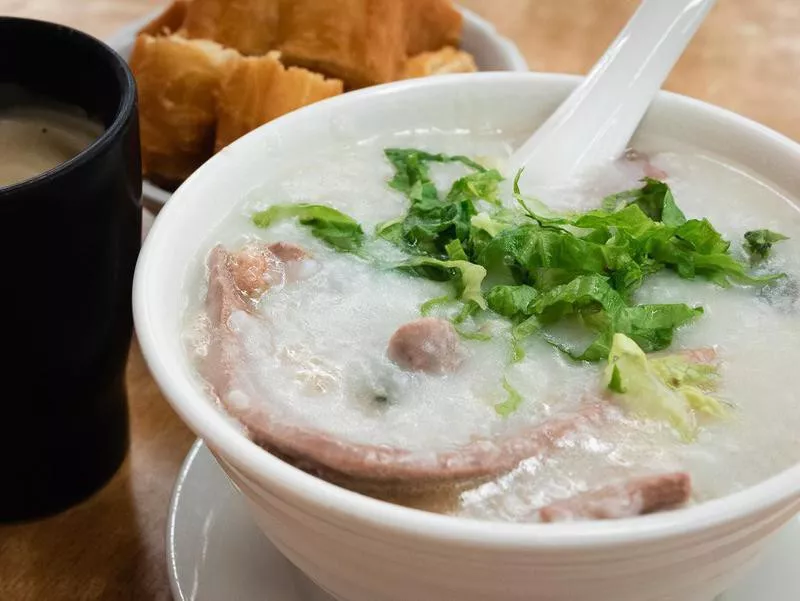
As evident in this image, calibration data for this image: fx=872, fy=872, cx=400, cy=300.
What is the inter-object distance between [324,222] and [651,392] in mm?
398

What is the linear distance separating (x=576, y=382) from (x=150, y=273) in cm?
38

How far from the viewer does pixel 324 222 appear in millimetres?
935

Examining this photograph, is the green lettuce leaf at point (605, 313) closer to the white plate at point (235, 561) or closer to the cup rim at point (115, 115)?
the white plate at point (235, 561)

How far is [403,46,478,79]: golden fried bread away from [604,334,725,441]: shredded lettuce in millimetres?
864

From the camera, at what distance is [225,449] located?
59 centimetres

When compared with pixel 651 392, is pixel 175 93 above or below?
below

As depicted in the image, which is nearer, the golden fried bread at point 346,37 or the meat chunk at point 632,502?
the meat chunk at point 632,502

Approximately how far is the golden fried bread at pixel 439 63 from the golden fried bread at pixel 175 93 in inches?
11.8

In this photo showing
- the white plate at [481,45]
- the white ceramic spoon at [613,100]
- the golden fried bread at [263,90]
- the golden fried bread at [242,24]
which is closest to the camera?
the white ceramic spoon at [613,100]

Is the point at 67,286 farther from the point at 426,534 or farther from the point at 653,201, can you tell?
the point at 653,201

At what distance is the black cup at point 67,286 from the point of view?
0.83 m

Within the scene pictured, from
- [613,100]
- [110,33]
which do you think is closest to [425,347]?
[613,100]

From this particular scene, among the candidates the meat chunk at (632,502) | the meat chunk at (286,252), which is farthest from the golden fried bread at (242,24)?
the meat chunk at (632,502)

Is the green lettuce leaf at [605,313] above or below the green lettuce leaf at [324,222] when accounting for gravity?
above
